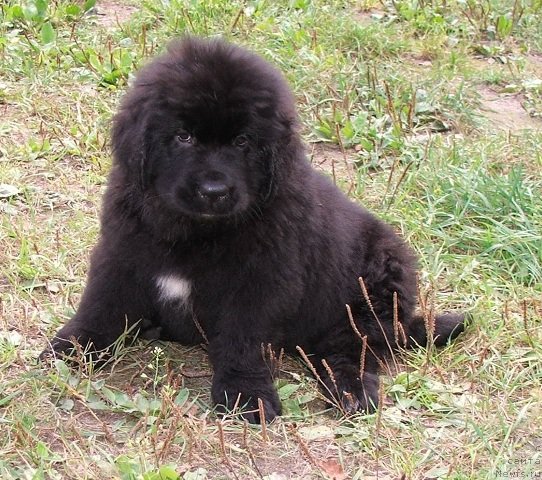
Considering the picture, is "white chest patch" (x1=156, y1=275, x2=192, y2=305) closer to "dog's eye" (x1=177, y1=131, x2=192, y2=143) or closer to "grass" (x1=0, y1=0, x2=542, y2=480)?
"grass" (x1=0, y1=0, x2=542, y2=480)

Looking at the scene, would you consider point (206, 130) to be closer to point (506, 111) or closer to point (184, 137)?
point (184, 137)

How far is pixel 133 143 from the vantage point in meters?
3.52

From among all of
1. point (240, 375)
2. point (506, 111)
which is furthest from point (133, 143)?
point (506, 111)

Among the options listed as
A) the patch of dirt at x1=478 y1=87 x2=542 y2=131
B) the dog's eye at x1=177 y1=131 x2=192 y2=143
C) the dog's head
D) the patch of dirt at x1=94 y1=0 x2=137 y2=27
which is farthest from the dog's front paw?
the patch of dirt at x1=94 y1=0 x2=137 y2=27

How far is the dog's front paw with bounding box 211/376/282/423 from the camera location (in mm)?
3615

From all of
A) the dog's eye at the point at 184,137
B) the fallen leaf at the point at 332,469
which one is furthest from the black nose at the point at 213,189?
the fallen leaf at the point at 332,469

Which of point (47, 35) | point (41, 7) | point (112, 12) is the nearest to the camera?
point (47, 35)

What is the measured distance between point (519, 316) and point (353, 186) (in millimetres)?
1341

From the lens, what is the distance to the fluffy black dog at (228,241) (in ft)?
11.3

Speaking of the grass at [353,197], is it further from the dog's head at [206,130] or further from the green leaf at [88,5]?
the dog's head at [206,130]

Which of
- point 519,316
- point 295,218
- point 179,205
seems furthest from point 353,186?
point 179,205

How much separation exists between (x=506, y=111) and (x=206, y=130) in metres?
3.66

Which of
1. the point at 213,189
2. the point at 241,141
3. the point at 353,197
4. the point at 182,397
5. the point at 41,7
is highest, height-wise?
the point at 241,141

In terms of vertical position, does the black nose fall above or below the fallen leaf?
above
